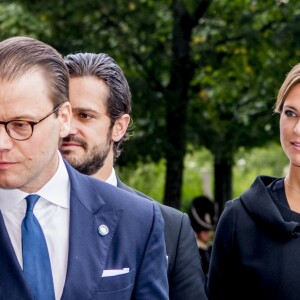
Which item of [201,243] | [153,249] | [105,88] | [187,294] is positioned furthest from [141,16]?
[153,249]

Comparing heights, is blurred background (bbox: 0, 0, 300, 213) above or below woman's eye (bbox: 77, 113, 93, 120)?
above

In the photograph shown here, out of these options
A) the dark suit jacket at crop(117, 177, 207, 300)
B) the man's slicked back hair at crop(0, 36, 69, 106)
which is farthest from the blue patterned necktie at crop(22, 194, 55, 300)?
the dark suit jacket at crop(117, 177, 207, 300)

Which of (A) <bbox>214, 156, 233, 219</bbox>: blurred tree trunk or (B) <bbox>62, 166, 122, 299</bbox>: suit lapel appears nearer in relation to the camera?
(B) <bbox>62, 166, 122, 299</bbox>: suit lapel

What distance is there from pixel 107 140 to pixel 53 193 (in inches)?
65.1

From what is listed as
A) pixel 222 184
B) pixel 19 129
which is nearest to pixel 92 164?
pixel 19 129

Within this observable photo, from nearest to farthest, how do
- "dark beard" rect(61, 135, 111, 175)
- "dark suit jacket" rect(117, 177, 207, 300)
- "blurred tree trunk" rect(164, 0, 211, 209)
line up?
"dark suit jacket" rect(117, 177, 207, 300), "dark beard" rect(61, 135, 111, 175), "blurred tree trunk" rect(164, 0, 211, 209)

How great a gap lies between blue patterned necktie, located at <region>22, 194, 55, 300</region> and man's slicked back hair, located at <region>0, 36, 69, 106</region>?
42 cm

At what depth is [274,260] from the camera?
15.7 feet

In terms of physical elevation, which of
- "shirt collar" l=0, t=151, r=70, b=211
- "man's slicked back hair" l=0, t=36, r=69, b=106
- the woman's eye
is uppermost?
"man's slicked back hair" l=0, t=36, r=69, b=106

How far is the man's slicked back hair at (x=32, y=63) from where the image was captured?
11.6ft

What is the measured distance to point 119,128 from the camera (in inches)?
215

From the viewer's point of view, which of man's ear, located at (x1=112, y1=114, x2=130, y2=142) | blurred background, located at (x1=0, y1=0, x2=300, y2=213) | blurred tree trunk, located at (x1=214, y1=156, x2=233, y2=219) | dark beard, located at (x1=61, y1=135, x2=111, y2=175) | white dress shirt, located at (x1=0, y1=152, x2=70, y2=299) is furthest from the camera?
blurred tree trunk, located at (x1=214, y1=156, x2=233, y2=219)

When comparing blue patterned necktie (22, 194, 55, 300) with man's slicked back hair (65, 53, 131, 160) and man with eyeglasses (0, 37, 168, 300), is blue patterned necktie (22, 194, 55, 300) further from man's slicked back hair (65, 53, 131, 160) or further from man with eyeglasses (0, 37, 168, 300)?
man's slicked back hair (65, 53, 131, 160)

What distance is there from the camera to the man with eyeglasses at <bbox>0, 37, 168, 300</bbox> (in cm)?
348
